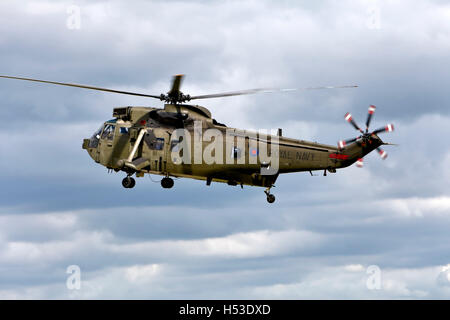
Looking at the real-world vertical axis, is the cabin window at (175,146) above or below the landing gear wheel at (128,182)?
above

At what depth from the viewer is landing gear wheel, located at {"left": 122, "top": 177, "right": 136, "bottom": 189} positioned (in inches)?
2322

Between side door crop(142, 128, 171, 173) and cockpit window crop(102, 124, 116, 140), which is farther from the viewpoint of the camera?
cockpit window crop(102, 124, 116, 140)

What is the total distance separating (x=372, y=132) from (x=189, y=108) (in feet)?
47.4

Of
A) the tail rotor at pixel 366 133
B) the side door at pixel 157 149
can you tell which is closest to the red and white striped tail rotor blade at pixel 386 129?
the tail rotor at pixel 366 133

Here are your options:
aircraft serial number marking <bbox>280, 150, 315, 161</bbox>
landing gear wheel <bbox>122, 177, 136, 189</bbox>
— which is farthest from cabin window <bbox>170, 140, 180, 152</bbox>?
aircraft serial number marking <bbox>280, 150, 315, 161</bbox>

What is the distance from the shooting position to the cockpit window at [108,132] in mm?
61094

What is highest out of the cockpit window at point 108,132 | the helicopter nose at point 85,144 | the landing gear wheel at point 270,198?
the cockpit window at point 108,132

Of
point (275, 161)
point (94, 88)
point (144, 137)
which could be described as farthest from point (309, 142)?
point (94, 88)

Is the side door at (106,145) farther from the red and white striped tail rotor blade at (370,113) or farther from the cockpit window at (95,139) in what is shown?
the red and white striped tail rotor blade at (370,113)

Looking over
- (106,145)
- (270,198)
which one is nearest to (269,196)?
(270,198)

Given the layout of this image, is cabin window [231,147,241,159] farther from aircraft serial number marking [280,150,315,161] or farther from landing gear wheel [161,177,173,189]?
landing gear wheel [161,177,173,189]

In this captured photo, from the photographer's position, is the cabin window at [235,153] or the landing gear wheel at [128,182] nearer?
the cabin window at [235,153]

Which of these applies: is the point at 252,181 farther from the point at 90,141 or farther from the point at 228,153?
the point at 90,141

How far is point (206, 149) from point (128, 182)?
22.4ft
